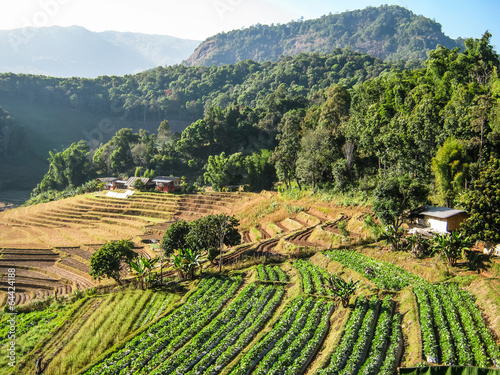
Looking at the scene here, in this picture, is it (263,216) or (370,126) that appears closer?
(370,126)

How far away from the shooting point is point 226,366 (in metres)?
16.8

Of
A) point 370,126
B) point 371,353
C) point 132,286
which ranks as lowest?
point 132,286

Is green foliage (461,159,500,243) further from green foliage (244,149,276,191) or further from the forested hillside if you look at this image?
the forested hillside

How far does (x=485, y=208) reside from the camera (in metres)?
24.3

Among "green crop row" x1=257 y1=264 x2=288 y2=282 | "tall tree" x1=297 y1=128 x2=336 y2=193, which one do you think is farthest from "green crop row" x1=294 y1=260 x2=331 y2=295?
"tall tree" x1=297 y1=128 x2=336 y2=193

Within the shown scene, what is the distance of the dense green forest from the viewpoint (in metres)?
32.5

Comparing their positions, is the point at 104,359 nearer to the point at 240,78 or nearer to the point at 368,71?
the point at 368,71

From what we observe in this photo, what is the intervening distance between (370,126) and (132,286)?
32.9m

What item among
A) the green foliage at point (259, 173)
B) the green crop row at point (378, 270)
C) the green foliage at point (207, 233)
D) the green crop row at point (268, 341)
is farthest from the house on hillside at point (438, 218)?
the green foliage at point (259, 173)

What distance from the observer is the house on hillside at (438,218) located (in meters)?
28.3

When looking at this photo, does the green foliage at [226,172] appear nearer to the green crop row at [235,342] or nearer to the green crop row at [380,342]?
the green crop row at [235,342]

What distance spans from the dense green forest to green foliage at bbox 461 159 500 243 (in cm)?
532

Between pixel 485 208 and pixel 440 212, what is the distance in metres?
4.79

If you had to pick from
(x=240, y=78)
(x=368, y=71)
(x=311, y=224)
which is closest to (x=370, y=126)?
(x=311, y=224)
